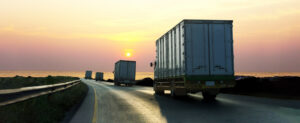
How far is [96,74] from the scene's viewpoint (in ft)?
304

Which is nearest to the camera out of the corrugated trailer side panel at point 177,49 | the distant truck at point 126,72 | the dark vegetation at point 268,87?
the corrugated trailer side panel at point 177,49

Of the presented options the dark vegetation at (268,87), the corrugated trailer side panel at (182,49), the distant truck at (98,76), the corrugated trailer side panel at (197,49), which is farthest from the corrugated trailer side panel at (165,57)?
the distant truck at (98,76)

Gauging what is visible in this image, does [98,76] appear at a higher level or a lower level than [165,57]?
lower

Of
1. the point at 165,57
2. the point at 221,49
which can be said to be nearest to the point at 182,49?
the point at 221,49

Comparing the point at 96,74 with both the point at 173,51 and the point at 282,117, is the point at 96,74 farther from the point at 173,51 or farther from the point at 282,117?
the point at 282,117

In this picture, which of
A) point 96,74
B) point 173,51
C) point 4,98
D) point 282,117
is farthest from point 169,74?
point 96,74

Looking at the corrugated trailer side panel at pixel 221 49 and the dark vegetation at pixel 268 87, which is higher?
the corrugated trailer side panel at pixel 221 49

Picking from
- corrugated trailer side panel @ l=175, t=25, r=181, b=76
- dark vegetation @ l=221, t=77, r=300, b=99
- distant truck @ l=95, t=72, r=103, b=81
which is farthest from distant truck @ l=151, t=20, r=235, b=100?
distant truck @ l=95, t=72, r=103, b=81

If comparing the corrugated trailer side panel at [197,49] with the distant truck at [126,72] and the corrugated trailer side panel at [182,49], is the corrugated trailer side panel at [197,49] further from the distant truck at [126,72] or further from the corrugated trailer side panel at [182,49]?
the distant truck at [126,72]

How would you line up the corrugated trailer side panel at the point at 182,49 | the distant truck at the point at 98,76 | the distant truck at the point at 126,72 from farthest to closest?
the distant truck at the point at 98,76 < the distant truck at the point at 126,72 < the corrugated trailer side panel at the point at 182,49

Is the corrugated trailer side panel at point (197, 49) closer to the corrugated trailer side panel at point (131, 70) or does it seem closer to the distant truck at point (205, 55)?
the distant truck at point (205, 55)

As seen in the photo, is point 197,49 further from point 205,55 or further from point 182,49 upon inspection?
point 182,49

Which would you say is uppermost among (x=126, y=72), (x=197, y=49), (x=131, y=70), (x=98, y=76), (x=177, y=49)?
(x=177, y=49)

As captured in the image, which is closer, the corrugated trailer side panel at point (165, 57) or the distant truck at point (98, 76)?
the corrugated trailer side panel at point (165, 57)
